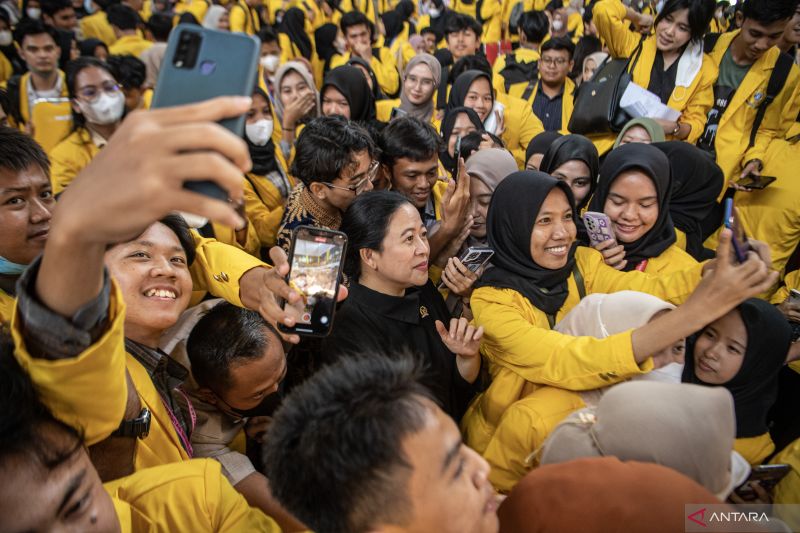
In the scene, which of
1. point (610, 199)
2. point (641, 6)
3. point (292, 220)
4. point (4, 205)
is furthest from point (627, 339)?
point (641, 6)

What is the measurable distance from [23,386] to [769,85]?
447 cm

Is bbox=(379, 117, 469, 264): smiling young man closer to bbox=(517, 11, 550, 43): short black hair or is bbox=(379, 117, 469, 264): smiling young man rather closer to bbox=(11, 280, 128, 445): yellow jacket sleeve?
bbox=(11, 280, 128, 445): yellow jacket sleeve

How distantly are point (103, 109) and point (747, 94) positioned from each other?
4744 mm

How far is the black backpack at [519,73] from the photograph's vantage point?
5406 mm

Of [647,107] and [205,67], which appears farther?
[647,107]

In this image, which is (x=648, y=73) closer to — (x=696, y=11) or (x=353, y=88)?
(x=696, y=11)

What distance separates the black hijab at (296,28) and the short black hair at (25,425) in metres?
7.19

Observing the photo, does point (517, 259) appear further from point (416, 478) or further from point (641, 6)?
point (641, 6)

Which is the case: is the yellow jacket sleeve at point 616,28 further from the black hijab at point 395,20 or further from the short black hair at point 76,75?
the black hijab at point 395,20

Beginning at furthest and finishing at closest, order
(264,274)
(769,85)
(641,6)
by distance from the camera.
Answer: (641,6), (769,85), (264,274)

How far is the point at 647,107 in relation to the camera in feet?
11.5

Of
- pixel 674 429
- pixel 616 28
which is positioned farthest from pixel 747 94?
pixel 674 429

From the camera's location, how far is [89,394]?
0.90 metres

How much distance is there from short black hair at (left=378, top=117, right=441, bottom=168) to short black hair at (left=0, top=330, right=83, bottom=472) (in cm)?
237
